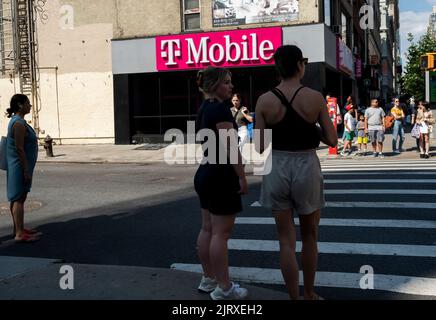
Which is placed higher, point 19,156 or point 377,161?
point 19,156

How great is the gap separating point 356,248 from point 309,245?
2306 mm

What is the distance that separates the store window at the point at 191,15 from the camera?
76.7 ft

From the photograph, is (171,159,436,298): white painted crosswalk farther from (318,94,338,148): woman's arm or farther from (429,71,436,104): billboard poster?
(429,71,436,104): billboard poster

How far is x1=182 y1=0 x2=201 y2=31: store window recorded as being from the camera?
2338 cm

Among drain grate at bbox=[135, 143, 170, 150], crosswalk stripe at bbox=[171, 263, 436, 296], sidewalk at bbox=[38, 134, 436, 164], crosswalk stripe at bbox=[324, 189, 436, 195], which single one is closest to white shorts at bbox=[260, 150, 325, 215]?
crosswalk stripe at bbox=[171, 263, 436, 296]

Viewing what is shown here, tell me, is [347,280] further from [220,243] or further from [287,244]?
[220,243]

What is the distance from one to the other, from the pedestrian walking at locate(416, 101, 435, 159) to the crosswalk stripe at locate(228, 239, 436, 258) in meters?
10.1

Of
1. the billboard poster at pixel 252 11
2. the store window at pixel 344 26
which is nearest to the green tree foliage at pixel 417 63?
the store window at pixel 344 26

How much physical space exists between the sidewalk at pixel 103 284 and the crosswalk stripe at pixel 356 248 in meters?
1.49

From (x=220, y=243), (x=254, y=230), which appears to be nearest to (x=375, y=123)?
(x=254, y=230)

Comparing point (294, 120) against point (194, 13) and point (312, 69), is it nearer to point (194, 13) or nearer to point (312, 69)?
point (312, 69)

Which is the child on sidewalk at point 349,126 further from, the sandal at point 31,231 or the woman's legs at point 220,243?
the woman's legs at point 220,243

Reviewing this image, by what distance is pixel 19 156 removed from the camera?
265 inches
